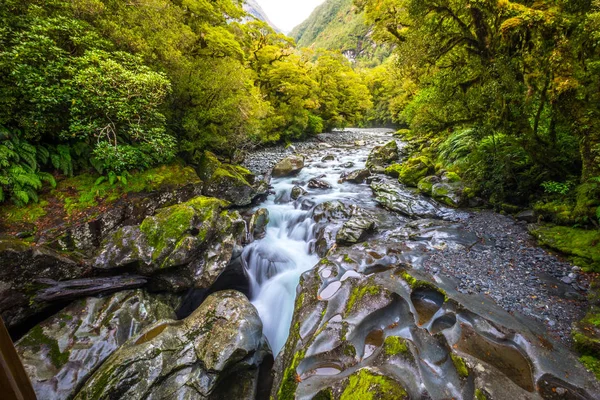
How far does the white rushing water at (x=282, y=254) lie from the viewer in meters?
6.54

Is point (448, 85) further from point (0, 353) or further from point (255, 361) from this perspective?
point (0, 353)

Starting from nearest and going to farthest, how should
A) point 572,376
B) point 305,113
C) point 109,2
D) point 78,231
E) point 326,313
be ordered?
point 572,376, point 326,313, point 78,231, point 109,2, point 305,113

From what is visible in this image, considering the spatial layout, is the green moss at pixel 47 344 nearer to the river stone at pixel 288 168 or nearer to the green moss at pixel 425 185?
the river stone at pixel 288 168

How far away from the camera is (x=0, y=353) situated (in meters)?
1.02

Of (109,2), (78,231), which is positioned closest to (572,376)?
(78,231)

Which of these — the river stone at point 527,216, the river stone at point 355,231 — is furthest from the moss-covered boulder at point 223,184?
the river stone at point 527,216

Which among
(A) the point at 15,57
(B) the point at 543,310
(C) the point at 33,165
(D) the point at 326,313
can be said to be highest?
(A) the point at 15,57

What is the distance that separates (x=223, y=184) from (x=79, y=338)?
632 centimetres

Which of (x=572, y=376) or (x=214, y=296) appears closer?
(x=572, y=376)

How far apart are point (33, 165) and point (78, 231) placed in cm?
208

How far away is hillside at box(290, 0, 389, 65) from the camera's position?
321 feet

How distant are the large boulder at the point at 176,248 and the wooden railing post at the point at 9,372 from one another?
201 inches

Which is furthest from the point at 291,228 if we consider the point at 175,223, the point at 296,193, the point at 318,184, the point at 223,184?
the point at 175,223

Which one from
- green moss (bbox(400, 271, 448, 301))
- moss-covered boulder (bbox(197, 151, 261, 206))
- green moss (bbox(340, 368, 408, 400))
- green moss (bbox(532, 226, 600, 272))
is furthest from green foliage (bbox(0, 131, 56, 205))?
green moss (bbox(532, 226, 600, 272))
